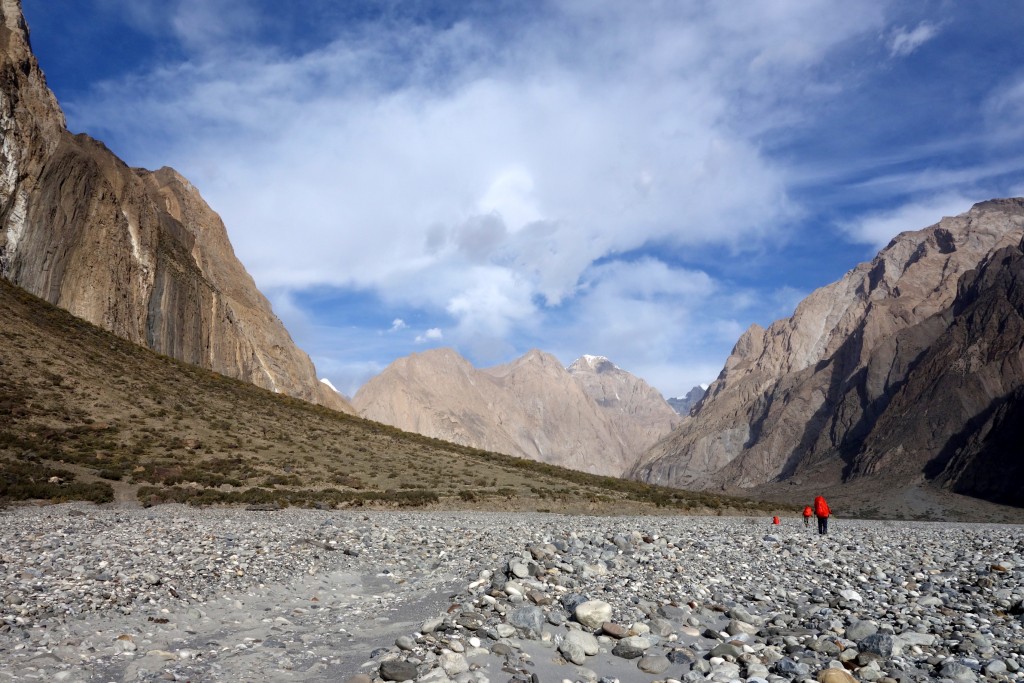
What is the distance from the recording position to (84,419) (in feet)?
115

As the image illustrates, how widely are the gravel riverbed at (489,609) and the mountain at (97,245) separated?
4779 cm

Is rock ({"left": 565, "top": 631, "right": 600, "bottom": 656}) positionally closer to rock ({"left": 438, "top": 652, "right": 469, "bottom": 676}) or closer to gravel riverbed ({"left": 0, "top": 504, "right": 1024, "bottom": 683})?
gravel riverbed ({"left": 0, "top": 504, "right": 1024, "bottom": 683})

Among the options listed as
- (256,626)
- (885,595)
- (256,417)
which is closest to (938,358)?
(256,417)

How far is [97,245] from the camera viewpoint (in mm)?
60094

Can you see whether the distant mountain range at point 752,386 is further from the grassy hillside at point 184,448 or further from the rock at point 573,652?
the rock at point 573,652

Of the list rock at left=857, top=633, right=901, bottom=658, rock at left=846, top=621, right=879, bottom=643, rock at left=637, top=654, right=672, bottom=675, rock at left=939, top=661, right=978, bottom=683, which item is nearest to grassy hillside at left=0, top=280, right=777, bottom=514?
rock at left=637, top=654, right=672, bottom=675

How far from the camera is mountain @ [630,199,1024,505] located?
9956cm

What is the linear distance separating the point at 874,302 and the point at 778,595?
7412 inches

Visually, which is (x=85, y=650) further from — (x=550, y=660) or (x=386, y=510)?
(x=386, y=510)

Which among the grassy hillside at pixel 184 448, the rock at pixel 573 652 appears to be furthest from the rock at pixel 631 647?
the grassy hillside at pixel 184 448

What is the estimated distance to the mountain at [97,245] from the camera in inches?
2120

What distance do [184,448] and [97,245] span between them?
1371 inches

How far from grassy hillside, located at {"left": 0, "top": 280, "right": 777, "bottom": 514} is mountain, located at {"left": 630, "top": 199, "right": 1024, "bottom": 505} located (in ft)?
200

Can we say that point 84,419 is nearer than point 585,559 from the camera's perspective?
No
